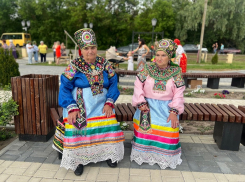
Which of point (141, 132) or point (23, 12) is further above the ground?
point (23, 12)

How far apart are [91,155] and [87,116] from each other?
0.51m

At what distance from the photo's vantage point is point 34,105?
10.5 feet

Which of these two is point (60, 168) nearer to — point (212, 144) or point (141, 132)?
point (141, 132)

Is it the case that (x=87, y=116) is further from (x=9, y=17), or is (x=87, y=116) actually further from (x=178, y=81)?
(x=9, y=17)

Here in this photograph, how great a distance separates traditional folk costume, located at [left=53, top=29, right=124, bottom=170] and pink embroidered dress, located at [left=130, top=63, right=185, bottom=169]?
331 mm

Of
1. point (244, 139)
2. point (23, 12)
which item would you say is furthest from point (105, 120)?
point (23, 12)

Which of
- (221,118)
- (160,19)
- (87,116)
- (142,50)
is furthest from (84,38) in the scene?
(160,19)

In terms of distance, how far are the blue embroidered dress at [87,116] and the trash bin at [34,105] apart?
74 centimetres

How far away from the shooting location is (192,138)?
3744 mm

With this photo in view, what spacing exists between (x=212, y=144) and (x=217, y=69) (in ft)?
38.9

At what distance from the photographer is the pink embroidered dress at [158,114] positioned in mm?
2701

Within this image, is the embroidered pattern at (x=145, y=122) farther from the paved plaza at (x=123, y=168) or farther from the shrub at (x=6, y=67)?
the shrub at (x=6, y=67)

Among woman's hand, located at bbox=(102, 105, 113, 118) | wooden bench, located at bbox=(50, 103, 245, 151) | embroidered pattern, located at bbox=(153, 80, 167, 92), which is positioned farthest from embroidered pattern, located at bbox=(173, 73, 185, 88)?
woman's hand, located at bbox=(102, 105, 113, 118)

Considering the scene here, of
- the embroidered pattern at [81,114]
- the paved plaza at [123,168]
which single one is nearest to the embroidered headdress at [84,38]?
the embroidered pattern at [81,114]
